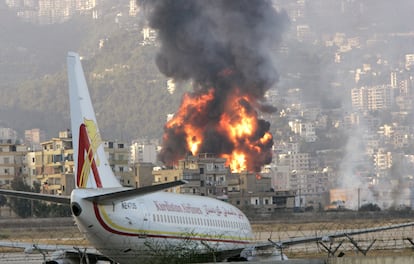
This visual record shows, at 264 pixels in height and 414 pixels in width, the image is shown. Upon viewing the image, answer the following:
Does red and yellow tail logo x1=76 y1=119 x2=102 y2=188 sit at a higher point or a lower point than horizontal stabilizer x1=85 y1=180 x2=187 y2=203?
higher

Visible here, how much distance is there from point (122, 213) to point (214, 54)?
456ft

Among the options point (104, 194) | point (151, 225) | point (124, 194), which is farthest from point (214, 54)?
point (124, 194)

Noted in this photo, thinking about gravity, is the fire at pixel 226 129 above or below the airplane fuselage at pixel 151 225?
above

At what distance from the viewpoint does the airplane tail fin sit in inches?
1940

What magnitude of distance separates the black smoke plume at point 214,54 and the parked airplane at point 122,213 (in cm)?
12657

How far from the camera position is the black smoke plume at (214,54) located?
182500mm

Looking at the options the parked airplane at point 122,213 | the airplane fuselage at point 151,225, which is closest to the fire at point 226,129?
Answer: the airplane fuselage at point 151,225

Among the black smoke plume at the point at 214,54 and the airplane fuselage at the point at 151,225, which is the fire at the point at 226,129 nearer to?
the black smoke plume at the point at 214,54

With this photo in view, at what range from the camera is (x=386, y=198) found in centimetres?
19088

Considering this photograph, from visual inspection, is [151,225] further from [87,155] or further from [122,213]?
[87,155]

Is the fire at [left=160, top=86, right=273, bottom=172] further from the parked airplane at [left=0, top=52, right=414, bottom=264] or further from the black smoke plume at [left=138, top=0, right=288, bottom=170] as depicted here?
the parked airplane at [left=0, top=52, right=414, bottom=264]

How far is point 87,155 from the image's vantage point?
163 feet

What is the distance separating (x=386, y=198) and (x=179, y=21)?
39.8 meters

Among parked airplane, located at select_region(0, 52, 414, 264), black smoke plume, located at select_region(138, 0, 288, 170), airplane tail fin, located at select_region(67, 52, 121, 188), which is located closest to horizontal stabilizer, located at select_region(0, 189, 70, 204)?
parked airplane, located at select_region(0, 52, 414, 264)
